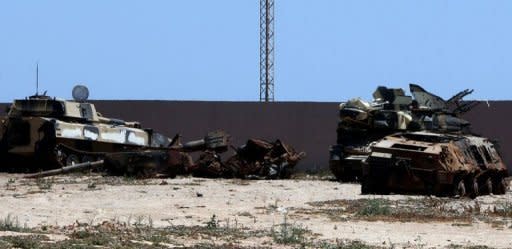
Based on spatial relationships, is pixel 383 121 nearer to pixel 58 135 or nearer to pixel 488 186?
pixel 488 186

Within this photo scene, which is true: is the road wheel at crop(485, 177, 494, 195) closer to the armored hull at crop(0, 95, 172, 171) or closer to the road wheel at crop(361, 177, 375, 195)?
the road wheel at crop(361, 177, 375, 195)

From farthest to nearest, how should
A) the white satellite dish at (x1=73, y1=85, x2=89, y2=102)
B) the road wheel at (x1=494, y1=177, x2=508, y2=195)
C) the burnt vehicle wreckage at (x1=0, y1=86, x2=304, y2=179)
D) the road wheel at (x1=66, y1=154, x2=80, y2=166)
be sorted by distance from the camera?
the white satellite dish at (x1=73, y1=85, x2=89, y2=102) < the road wheel at (x1=66, y1=154, x2=80, y2=166) < the burnt vehicle wreckage at (x1=0, y1=86, x2=304, y2=179) < the road wheel at (x1=494, y1=177, x2=508, y2=195)

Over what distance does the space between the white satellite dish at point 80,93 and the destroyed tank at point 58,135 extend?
21.2 inches

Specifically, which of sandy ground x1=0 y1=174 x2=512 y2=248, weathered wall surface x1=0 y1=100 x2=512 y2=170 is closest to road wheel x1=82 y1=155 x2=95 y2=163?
sandy ground x1=0 y1=174 x2=512 y2=248

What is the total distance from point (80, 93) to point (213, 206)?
1553 cm

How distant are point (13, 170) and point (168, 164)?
5973 millimetres

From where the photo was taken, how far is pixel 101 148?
3012 centimetres

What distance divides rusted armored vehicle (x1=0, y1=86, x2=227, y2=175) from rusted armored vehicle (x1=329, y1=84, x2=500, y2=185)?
12.1ft

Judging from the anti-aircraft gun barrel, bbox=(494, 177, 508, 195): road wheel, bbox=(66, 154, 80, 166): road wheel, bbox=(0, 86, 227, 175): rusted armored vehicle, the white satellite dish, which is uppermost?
the white satellite dish

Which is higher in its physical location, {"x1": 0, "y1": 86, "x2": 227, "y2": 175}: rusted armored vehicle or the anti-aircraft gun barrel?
{"x1": 0, "y1": 86, "x2": 227, "y2": 175}: rusted armored vehicle

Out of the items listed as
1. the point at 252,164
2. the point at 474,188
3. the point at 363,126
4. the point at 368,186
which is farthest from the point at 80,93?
the point at 474,188

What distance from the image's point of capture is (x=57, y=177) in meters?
26.5

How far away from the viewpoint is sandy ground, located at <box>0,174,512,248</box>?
13398 mm

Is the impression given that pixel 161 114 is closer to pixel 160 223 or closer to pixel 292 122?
pixel 292 122
